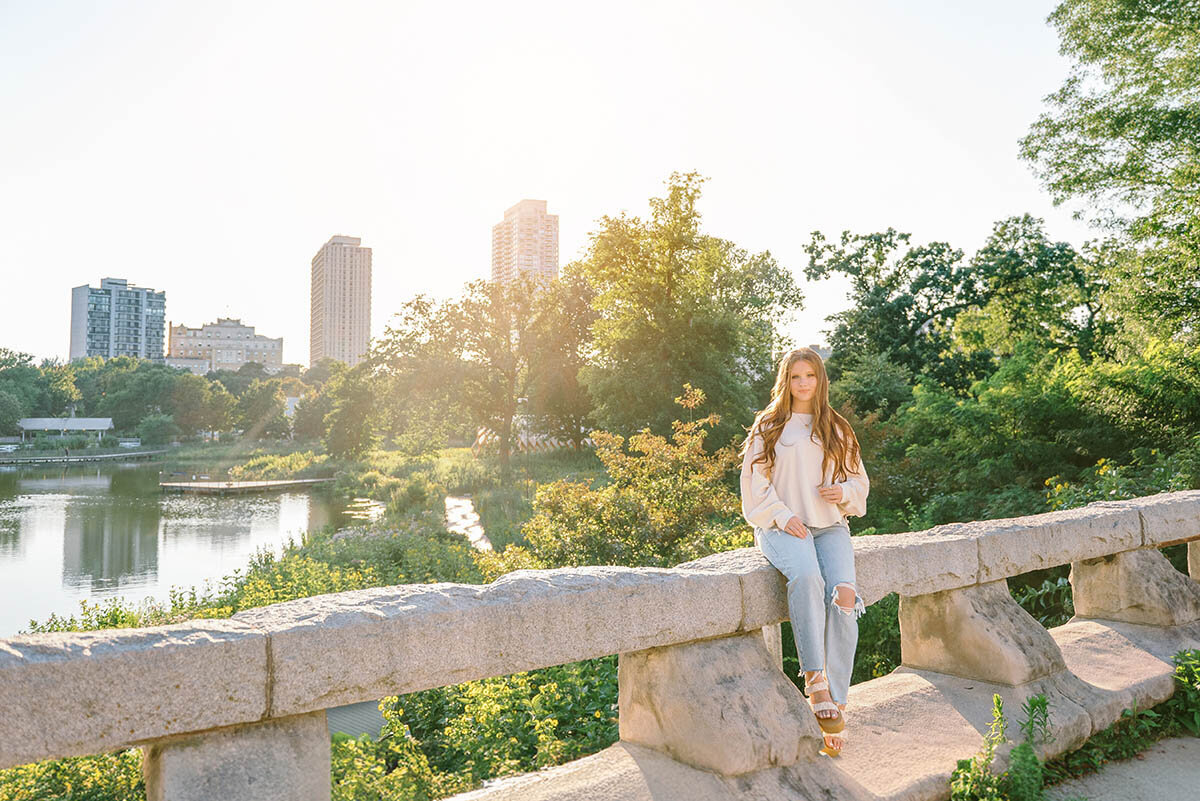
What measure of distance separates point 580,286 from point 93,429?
2186 inches

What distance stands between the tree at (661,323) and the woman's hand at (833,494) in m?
17.8

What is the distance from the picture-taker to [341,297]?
5866 inches

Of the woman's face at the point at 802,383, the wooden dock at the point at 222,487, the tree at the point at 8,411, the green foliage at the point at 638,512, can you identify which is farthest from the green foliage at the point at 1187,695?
the tree at the point at 8,411

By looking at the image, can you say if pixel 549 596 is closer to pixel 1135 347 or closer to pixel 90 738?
pixel 90 738

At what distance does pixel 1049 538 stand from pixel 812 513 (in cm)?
165

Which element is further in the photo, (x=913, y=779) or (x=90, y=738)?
(x=913, y=779)

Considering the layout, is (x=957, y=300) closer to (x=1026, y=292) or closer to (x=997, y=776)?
(x=1026, y=292)

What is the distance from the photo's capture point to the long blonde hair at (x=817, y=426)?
315 centimetres

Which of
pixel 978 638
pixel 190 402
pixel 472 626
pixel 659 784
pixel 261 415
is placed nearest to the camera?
pixel 472 626

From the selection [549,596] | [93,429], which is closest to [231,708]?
[549,596]

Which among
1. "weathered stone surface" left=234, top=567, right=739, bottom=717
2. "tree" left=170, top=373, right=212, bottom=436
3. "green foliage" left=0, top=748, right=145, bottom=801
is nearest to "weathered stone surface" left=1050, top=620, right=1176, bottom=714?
"weathered stone surface" left=234, top=567, right=739, bottom=717

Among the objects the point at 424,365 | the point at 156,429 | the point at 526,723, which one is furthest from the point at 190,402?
the point at 526,723

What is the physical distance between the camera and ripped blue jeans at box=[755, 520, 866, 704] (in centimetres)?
286

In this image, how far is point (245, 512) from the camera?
28844 mm
